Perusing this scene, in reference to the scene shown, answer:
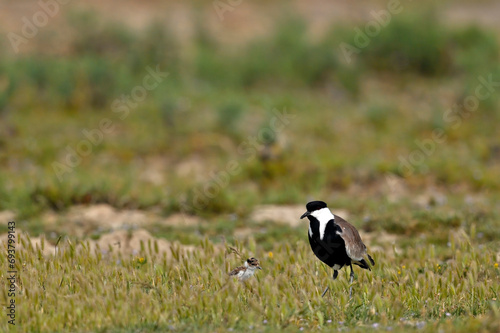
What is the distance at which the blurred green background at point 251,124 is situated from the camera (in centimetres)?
1125

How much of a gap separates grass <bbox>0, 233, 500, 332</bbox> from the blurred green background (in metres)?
2.25

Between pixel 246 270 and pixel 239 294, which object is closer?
pixel 239 294

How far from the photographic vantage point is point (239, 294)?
6.17 m

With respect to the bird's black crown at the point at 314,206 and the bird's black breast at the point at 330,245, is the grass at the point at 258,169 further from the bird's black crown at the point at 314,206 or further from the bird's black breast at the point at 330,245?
the bird's black crown at the point at 314,206

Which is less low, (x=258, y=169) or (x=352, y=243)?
(x=258, y=169)

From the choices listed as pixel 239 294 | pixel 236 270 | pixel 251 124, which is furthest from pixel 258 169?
pixel 239 294

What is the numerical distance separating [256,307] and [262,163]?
305 inches

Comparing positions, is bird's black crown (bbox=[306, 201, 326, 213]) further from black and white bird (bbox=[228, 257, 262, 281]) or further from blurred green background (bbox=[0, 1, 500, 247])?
blurred green background (bbox=[0, 1, 500, 247])

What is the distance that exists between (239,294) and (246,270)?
613mm

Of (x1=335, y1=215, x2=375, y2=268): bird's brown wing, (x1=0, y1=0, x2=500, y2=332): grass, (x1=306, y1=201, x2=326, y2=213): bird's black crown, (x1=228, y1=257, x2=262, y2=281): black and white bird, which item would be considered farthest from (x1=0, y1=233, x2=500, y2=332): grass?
(x1=306, y1=201, x2=326, y2=213): bird's black crown

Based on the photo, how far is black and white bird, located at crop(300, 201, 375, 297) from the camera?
633 cm

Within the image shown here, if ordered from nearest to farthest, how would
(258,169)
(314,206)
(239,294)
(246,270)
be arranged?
(239,294)
(314,206)
(246,270)
(258,169)

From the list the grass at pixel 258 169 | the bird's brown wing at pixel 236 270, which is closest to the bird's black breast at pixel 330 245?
the grass at pixel 258 169

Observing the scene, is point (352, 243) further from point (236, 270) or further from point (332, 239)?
point (236, 270)
